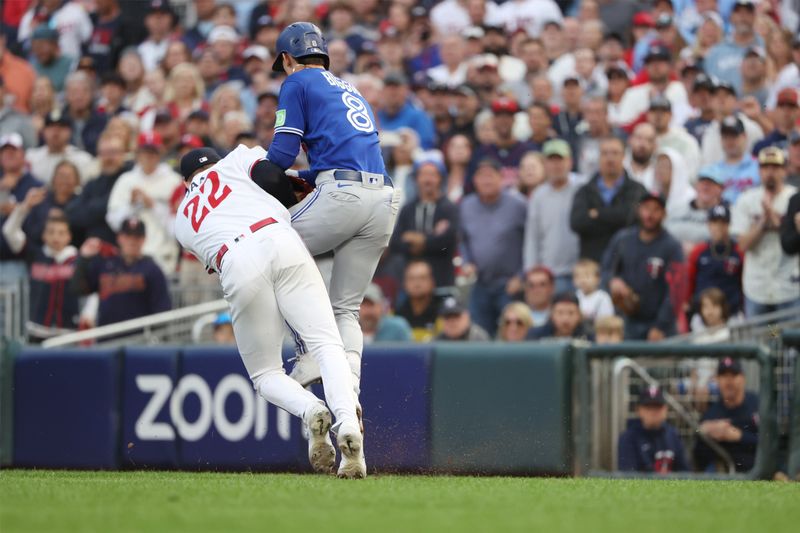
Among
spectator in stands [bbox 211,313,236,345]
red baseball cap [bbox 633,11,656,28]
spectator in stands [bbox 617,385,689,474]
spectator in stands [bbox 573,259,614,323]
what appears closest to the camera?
spectator in stands [bbox 617,385,689,474]

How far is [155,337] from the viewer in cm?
1320

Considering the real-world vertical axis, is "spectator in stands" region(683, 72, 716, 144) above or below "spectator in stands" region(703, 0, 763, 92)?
below

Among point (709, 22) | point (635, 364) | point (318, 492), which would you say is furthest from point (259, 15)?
point (318, 492)

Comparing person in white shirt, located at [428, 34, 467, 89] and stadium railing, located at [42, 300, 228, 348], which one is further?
person in white shirt, located at [428, 34, 467, 89]

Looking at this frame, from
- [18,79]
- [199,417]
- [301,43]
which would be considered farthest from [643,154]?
[18,79]

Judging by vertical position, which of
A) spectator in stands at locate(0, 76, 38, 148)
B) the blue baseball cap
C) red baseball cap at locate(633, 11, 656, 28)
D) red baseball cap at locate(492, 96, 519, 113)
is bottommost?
the blue baseball cap

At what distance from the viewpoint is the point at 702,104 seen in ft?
45.3

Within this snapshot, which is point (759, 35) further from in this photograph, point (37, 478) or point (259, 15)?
point (37, 478)

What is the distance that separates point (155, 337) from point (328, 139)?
235 inches

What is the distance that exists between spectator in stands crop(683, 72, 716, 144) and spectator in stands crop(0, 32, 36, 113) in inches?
350

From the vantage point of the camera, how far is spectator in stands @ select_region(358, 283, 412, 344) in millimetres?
12000

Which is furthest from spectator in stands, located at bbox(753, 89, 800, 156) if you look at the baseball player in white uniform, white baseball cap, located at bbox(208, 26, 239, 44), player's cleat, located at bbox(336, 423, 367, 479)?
white baseball cap, located at bbox(208, 26, 239, 44)

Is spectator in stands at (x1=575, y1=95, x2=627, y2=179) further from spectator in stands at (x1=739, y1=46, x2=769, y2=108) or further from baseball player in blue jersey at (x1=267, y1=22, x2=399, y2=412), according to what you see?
baseball player in blue jersey at (x1=267, y1=22, x2=399, y2=412)

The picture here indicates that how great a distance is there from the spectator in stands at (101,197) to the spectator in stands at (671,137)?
18.2ft
